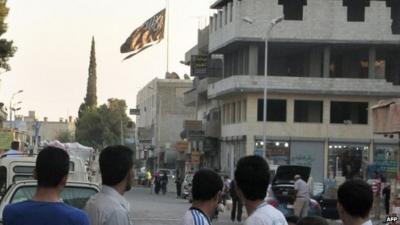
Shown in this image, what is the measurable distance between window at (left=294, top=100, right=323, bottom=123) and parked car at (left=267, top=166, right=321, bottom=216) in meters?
32.5

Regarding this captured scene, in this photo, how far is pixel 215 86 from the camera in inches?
2810

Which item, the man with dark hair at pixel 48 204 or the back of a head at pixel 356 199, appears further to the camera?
the back of a head at pixel 356 199

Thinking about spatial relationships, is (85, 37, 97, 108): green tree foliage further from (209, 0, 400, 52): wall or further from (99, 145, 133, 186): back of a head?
(99, 145, 133, 186): back of a head

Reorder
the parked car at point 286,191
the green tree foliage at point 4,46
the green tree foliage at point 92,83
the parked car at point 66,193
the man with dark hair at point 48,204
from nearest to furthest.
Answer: the man with dark hair at point 48,204 < the parked car at point 66,193 < the parked car at point 286,191 < the green tree foliage at point 4,46 < the green tree foliage at point 92,83

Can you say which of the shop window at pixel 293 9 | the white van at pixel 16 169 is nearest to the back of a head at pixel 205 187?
the white van at pixel 16 169

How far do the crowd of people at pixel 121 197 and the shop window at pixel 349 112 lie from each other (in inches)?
2341

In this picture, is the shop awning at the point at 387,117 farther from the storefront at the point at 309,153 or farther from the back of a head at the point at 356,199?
the storefront at the point at 309,153

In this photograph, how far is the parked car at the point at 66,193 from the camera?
11500mm

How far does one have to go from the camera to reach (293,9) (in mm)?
64188

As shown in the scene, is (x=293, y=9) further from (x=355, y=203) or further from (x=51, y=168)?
(x=51, y=168)

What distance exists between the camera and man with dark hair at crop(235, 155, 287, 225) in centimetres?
579

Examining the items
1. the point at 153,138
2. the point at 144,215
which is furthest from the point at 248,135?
the point at 153,138

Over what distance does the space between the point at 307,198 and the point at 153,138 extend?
3133 inches

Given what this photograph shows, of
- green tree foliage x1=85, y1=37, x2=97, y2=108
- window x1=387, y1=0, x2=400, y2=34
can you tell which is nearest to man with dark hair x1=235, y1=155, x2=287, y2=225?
window x1=387, y1=0, x2=400, y2=34
